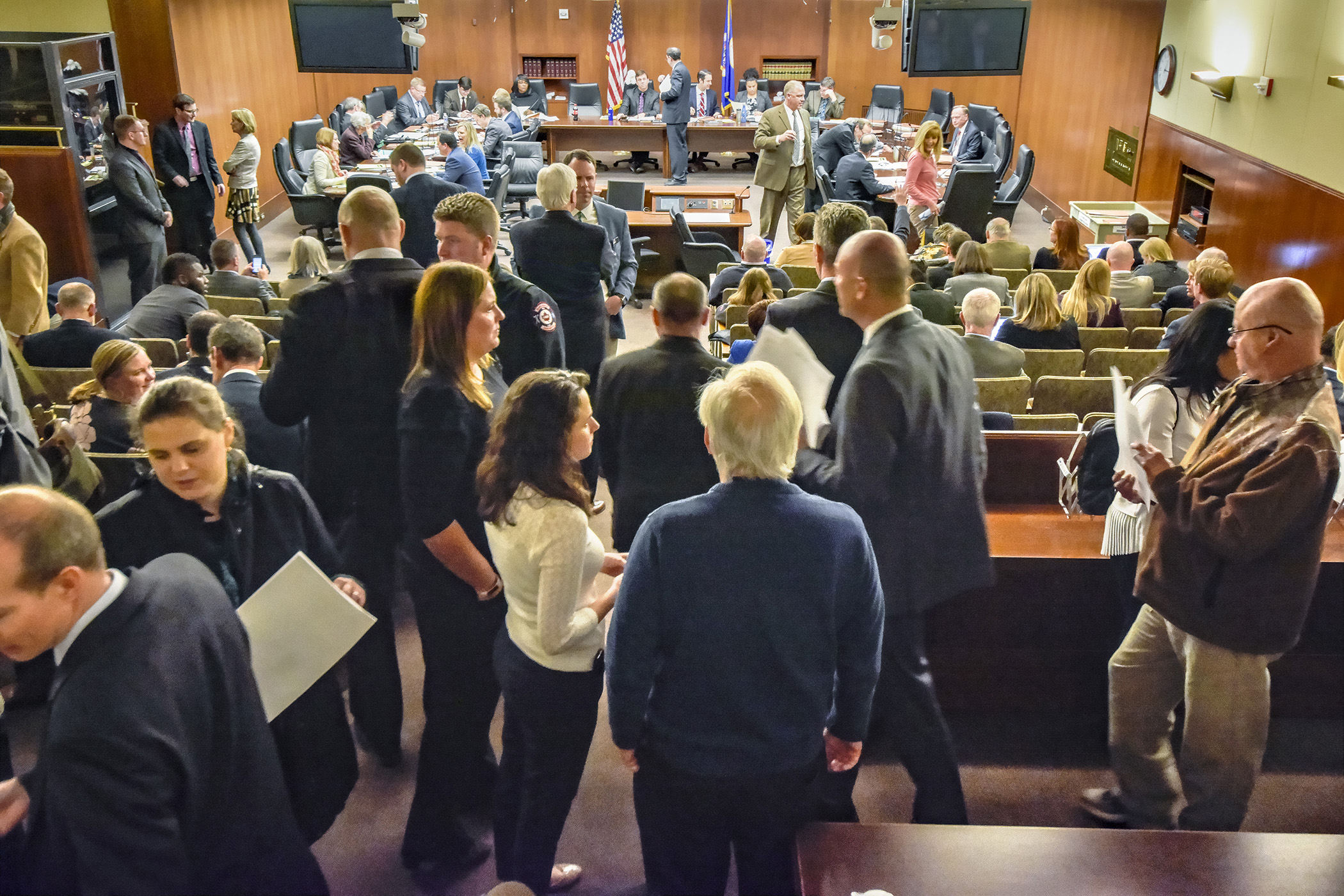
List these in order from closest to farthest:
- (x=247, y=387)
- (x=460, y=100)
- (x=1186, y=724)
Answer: (x=1186, y=724), (x=247, y=387), (x=460, y=100)

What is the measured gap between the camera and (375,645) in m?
3.07

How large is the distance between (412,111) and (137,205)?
6.25 metres

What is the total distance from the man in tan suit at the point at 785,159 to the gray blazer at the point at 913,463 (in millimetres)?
7312

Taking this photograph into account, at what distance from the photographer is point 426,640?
8.89ft

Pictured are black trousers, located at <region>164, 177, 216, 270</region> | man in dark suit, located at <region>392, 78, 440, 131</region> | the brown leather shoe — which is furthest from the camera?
man in dark suit, located at <region>392, 78, 440, 131</region>

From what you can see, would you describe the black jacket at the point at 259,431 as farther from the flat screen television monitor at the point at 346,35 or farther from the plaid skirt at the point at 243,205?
the flat screen television monitor at the point at 346,35

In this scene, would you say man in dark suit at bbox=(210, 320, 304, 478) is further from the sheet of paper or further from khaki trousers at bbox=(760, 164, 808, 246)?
khaki trousers at bbox=(760, 164, 808, 246)

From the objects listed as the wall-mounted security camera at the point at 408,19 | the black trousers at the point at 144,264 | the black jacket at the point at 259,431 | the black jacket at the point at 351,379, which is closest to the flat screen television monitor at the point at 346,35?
the wall-mounted security camera at the point at 408,19

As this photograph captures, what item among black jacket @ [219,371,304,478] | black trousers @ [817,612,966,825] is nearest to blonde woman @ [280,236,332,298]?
black jacket @ [219,371,304,478]

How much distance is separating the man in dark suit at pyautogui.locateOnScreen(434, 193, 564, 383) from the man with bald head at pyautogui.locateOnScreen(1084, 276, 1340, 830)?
1.84 metres

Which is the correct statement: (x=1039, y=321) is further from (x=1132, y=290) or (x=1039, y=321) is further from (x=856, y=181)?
(x=856, y=181)

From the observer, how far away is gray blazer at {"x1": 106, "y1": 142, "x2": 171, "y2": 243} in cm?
745

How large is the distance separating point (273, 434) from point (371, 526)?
0.55 m

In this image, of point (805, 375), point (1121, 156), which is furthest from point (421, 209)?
point (1121, 156)
